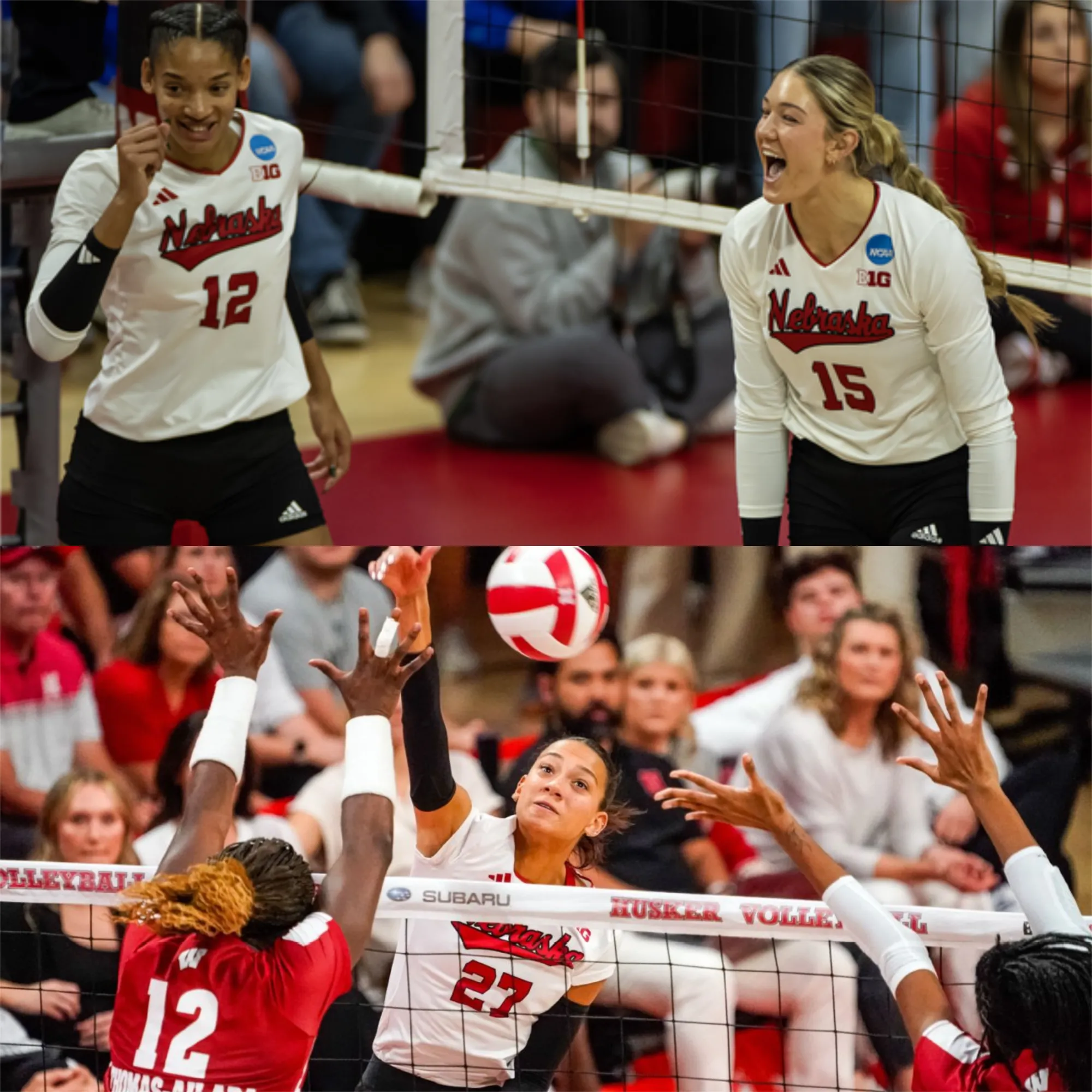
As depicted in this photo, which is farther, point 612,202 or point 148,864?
point 612,202

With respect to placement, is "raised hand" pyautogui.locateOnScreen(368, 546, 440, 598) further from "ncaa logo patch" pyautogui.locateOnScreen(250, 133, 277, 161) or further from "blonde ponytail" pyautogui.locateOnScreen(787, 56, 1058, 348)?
"blonde ponytail" pyautogui.locateOnScreen(787, 56, 1058, 348)

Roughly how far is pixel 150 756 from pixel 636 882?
1148 millimetres

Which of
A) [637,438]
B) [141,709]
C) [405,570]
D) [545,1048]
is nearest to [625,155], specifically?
[637,438]

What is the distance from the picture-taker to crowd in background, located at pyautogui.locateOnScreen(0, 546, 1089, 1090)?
3.69 metres

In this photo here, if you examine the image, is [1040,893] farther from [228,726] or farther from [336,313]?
[336,313]

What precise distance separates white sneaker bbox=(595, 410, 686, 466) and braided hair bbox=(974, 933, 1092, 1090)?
11.4ft

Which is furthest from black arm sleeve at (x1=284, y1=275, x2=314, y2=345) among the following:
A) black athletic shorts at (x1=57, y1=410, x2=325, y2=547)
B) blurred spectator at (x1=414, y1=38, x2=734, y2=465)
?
blurred spectator at (x1=414, y1=38, x2=734, y2=465)

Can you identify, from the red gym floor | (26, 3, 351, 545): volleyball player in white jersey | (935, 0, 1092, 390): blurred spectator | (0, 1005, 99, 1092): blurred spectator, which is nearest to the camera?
(26, 3, 351, 545): volleyball player in white jersey

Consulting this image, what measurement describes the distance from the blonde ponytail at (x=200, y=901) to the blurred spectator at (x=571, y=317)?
340 cm

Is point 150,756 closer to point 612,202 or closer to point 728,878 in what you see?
point 728,878

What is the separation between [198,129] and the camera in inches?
147

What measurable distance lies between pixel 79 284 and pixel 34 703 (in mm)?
972

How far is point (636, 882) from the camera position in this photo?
3742mm

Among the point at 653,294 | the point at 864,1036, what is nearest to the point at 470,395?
the point at 653,294
